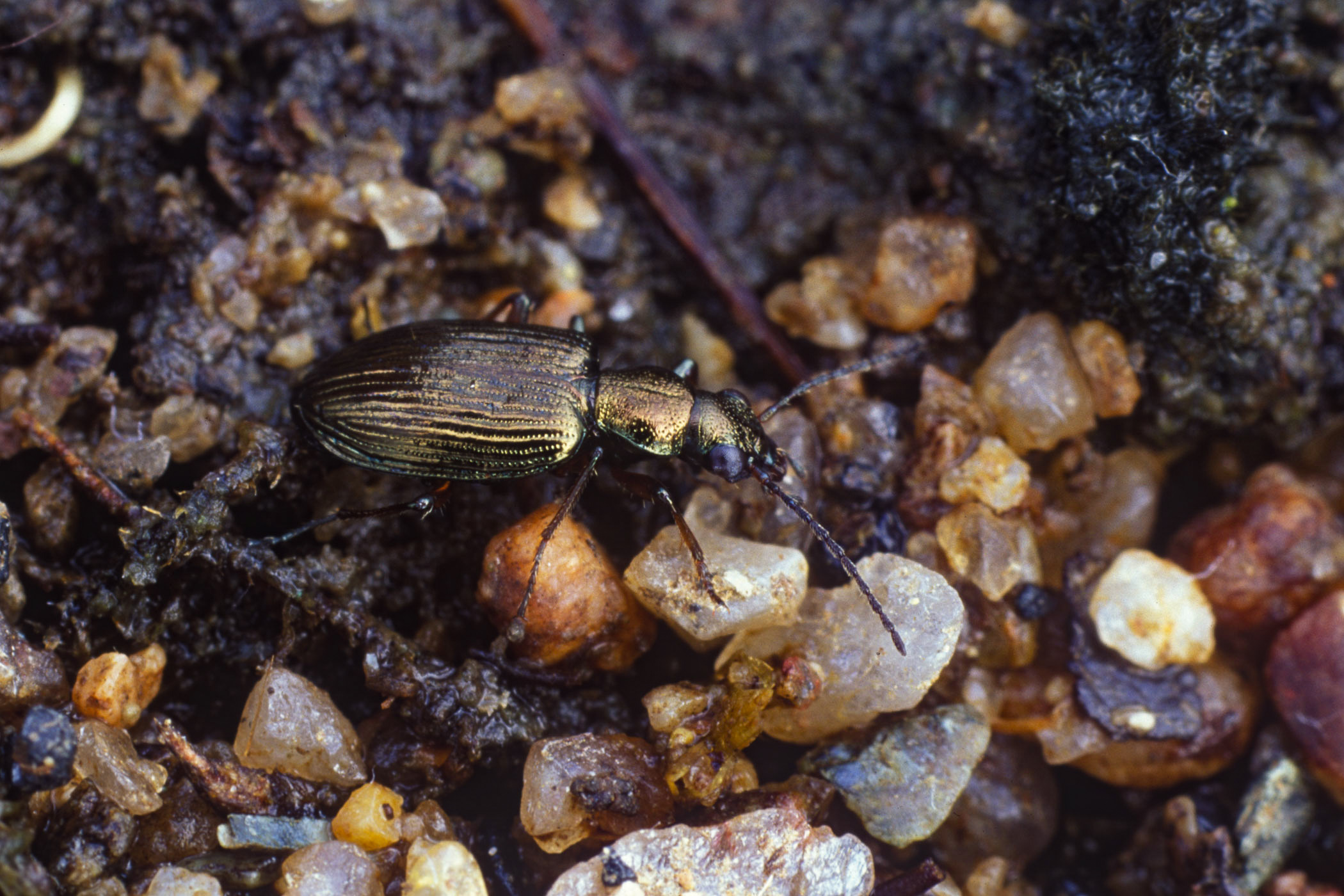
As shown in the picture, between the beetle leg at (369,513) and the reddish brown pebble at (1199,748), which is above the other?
the beetle leg at (369,513)

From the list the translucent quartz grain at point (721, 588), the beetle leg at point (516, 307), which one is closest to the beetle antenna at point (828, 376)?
the translucent quartz grain at point (721, 588)

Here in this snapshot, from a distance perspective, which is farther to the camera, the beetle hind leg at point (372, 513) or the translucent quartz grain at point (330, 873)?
the beetle hind leg at point (372, 513)

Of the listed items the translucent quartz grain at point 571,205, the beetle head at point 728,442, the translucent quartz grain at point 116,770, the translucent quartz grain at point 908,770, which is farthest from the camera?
the translucent quartz grain at point 571,205

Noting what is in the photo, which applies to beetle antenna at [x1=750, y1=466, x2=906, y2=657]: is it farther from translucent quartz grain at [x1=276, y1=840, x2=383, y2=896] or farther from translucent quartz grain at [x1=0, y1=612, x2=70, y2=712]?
translucent quartz grain at [x1=0, y1=612, x2=70, y2=712]

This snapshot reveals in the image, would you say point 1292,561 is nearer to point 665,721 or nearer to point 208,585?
point 665,721

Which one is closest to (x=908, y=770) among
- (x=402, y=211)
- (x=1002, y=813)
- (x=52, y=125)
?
(x=1002, y=813)

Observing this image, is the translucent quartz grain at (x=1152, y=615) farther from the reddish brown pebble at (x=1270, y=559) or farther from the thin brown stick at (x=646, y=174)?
the thin brown stick at (x=646, y=174)

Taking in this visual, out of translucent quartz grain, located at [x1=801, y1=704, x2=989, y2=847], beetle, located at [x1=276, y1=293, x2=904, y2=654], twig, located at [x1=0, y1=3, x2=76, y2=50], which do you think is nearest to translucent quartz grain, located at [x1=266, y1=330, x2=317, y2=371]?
beetle, located at [x1=276, y1=293, x2=904, y2=654]

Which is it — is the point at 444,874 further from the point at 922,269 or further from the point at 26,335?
the point at 922,269
